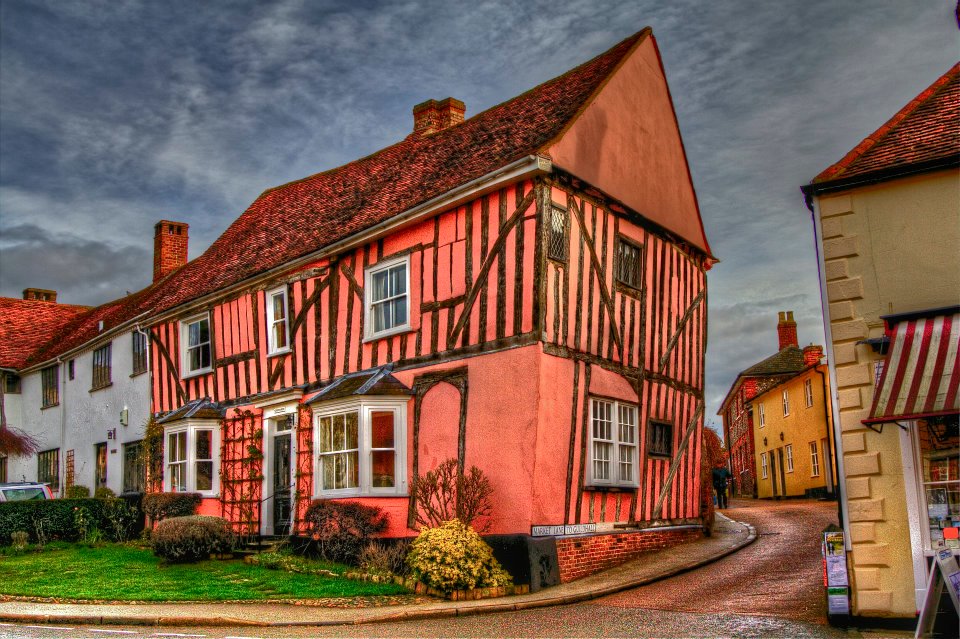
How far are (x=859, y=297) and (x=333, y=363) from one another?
1047 cm

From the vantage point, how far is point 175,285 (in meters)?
25.2

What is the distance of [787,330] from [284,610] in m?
36.6

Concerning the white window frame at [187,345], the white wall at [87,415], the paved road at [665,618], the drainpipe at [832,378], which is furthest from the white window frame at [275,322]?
the drainpipe at [832,378]

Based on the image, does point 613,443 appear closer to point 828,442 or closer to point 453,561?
point 453,561

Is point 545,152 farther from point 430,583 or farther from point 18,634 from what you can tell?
point 18,634

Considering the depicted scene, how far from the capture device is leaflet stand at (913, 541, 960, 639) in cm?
893

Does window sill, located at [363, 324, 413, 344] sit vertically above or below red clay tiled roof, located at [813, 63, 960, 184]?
below

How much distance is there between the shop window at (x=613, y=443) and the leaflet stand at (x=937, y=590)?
6.72m

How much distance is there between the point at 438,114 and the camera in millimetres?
22672

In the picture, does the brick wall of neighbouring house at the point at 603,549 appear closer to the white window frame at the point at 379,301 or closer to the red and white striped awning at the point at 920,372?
the white window frame at the point at 379,301

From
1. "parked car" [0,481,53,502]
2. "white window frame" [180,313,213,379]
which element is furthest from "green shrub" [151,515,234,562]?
"parked car" [0,481,53,502]

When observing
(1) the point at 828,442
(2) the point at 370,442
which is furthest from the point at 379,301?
(1) the point at 828,442

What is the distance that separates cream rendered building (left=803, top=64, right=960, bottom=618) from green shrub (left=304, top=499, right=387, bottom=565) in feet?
26.3

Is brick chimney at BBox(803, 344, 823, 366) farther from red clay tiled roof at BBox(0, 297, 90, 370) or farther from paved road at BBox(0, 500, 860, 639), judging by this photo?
red clay tiled roof at BBox(0, 297, 90, 370)
